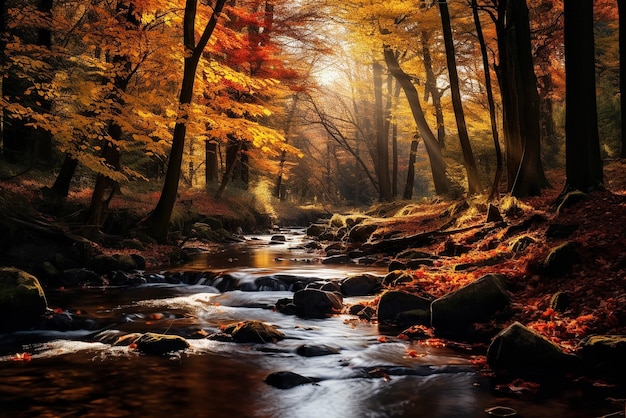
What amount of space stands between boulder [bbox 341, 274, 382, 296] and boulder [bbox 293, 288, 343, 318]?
924 mm

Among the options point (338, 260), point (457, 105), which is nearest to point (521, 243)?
point (338, 260)

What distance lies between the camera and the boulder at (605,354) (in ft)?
17.0

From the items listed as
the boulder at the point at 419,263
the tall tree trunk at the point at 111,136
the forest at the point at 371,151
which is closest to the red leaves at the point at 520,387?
the forest at the point at 371,151

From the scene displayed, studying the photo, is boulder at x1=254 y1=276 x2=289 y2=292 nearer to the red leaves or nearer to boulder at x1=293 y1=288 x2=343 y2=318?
boulder at x1=293 y1=288 x2=343 y2=318

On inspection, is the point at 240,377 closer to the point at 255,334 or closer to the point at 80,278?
the point at 255,334

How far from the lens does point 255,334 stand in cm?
716

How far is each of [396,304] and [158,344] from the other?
3.60m

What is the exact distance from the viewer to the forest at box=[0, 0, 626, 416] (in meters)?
8.53

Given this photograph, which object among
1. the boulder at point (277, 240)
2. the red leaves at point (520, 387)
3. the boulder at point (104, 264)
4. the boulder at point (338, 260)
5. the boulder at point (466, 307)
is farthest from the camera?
the boulder at point (277, 240)

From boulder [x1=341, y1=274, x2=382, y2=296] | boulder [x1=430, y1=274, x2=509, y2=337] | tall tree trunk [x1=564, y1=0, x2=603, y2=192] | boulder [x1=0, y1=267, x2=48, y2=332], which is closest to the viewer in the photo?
boulder [x1=430, y1=274, x2=509, y2=337]

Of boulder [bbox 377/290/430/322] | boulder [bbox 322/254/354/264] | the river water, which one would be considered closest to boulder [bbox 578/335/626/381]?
the river water

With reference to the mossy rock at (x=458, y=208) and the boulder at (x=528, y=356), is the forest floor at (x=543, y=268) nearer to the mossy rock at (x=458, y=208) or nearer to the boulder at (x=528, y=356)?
the boulder at (x=528, y=356)

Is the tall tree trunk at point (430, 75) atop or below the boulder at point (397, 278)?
atop

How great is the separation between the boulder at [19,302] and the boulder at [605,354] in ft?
23.7
